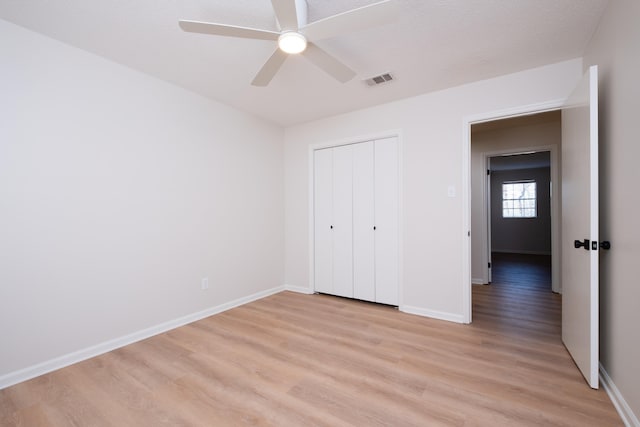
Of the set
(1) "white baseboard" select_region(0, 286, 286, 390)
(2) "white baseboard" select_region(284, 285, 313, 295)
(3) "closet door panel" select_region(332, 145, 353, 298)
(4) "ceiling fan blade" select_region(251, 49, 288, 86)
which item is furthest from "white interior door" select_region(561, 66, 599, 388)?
(1) "white baseboard" select_region(0, 286, 286, 390)

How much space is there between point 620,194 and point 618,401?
1168 millimetres

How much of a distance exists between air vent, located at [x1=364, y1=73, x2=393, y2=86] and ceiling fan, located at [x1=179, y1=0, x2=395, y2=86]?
3.24ft

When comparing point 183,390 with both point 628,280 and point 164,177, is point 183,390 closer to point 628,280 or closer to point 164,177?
point 164,177

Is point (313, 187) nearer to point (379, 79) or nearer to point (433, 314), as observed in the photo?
point (379, 79)

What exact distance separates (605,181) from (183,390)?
3068 mm

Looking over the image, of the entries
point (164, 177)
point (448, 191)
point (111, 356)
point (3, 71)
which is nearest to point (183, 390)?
point (111, 356)

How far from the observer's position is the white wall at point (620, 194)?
146 centimetres

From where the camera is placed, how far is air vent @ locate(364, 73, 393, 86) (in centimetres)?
271

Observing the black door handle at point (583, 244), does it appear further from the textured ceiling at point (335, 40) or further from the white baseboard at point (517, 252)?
the white baseboard at point (517, 252)

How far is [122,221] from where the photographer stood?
8.13ft

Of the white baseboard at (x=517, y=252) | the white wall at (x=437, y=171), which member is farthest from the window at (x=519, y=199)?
the white wall at (x=437, y=171)

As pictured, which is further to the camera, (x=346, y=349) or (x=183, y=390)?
(x=346, y=349)

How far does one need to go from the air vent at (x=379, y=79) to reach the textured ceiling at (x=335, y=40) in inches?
3.0

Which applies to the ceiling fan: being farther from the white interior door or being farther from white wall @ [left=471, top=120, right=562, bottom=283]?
white wall @ [left=471, top=120, right=562, bottom=283]
